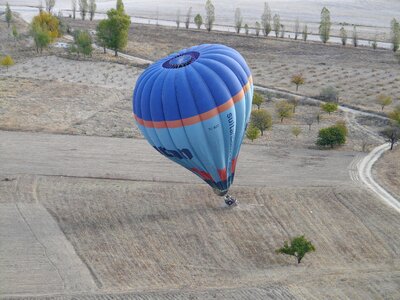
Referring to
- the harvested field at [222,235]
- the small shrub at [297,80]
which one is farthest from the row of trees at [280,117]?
the harvested field at [222,235]

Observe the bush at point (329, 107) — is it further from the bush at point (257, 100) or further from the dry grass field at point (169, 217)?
Result: the bush at point (257, 100)

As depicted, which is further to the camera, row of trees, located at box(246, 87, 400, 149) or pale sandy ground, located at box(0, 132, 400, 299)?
row of trees, located at box(246, 87, 400, 149)

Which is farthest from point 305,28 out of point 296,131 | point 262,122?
point 296,131

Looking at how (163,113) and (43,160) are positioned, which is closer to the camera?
(163,113)

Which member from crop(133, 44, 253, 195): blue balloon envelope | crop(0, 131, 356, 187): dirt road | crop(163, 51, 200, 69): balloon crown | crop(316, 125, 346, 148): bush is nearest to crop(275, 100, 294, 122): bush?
crop(316, 125, 346, 148): bush

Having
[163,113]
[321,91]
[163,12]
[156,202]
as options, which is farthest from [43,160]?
[163,12]

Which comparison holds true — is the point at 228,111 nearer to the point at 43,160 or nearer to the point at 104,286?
the point at 104,286

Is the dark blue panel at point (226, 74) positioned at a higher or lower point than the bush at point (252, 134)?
higher

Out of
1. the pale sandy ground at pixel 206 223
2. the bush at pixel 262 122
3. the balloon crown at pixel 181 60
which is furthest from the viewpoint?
the bush at pixel 262 122

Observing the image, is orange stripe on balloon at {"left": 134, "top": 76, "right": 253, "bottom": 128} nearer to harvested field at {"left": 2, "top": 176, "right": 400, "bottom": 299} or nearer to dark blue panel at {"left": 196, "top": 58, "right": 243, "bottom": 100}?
dark blue panel at {"left": 196, "top": 58, "right": 243, "bottom": 100}
